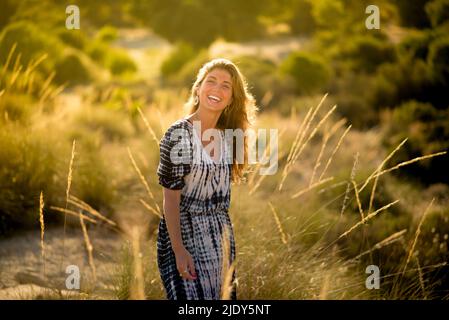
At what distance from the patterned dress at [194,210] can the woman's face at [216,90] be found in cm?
13

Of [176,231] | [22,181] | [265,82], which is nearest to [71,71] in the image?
[265,82]

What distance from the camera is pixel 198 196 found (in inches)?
103

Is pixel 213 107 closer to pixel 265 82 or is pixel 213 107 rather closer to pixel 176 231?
pixel 176 231

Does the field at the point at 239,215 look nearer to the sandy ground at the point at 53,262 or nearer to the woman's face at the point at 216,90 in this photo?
the sandy ground at the point at 53,262

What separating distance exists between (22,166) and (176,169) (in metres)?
2.48

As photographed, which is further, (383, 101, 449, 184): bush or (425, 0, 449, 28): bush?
(425, 0, 449, 28): bush

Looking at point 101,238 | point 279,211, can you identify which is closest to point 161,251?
point 279,211

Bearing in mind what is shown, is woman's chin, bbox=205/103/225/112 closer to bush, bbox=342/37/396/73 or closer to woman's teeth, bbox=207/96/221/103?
woman's teeth, bbox=207/96/221/103

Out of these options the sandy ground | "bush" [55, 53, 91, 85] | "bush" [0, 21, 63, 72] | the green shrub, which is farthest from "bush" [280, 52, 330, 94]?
the green shrub

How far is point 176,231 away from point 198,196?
0.22m

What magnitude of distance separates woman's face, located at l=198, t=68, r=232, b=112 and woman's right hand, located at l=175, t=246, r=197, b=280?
0.65 metres

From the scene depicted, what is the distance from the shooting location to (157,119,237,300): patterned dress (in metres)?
2.51
